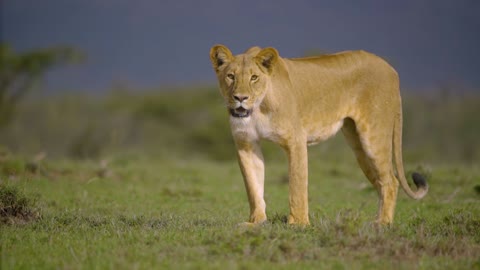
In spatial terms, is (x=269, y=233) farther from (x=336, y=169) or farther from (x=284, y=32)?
(x=284, y=32)

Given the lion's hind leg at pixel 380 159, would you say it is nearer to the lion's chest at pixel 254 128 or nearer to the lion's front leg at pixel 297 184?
the lion's front leg at pixel 297 184

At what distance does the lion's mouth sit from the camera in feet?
20.0

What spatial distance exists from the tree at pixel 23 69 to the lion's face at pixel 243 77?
16.5 m

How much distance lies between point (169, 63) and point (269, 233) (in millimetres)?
115955

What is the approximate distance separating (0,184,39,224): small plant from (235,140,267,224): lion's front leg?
1644 millimetres

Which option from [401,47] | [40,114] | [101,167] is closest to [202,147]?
[40,114]

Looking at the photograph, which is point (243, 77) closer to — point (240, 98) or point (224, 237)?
point (240, 98)

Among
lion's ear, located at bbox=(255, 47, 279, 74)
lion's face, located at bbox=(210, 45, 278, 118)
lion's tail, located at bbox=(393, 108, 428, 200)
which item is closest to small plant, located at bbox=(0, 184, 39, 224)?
lion's face, located at bbox=(210, 45, 278, 118)

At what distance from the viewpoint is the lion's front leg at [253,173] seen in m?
6.44

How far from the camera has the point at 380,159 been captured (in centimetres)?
710

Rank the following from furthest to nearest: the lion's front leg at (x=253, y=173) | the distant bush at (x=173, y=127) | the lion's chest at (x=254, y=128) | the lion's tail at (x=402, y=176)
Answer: the distant bush at (x=173, y=127) < the lion's tail at (x=402, y=176) < the lion's front leg at (x=253, y=173) < the lion's chest at (x=254, y=128)

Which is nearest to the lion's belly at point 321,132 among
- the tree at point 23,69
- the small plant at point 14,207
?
the small plant at point 14,207

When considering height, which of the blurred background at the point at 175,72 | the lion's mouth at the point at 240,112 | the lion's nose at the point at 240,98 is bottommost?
the blurred background at the point at 175,72

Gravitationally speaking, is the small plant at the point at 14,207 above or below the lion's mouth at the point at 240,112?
below
